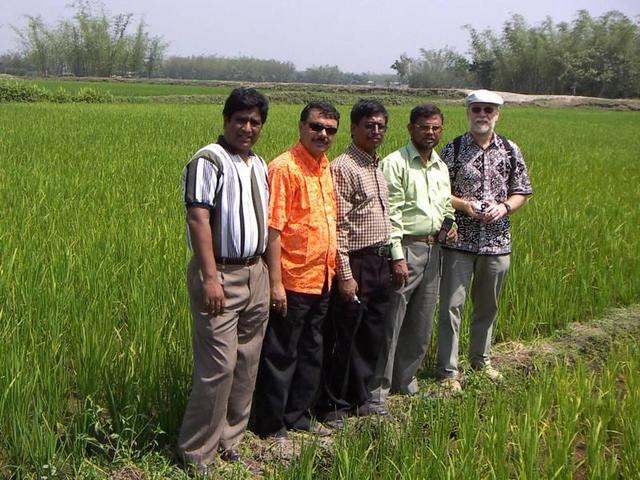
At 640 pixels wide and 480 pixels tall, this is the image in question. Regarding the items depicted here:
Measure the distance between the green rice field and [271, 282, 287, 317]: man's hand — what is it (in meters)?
0.50

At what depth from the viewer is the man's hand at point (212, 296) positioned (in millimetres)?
2215

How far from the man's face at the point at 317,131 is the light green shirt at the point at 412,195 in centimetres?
43

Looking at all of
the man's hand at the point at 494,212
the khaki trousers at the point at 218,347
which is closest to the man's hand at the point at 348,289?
the khaki trousers at the point at 218,347

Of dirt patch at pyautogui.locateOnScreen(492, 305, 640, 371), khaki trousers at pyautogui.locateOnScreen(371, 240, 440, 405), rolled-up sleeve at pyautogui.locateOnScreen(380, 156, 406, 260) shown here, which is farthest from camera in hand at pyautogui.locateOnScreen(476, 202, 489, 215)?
dirt patch at pyautogui.locateOnScreen(492, 305, 640, 371)

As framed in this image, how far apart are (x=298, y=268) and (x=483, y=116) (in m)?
1.20

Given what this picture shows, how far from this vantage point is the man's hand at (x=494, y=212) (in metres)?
3.12

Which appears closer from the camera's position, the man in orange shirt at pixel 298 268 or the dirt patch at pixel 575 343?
the man in orange shirt at pixel 298 268

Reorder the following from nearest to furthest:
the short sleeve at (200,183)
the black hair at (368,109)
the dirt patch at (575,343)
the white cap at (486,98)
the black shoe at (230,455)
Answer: the short sleeve at (200,183), the black shoe at (230,455), the black hair at (368,109), the white cap at (486,98), the dirt patch at (575,343)

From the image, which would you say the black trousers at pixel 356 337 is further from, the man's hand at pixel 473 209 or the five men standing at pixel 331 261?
the man's hand at pixel 473 209

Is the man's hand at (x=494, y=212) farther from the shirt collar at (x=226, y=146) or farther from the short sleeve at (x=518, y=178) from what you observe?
the shirt collar at (x=226, y=146)

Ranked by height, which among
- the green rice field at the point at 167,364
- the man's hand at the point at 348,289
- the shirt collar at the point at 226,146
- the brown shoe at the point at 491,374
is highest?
the shirt collar at the point at 226,146

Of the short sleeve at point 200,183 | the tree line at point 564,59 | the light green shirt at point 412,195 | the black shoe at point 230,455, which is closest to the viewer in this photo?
the short sleeve at point 200,183

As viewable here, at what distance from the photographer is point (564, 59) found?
45.0m

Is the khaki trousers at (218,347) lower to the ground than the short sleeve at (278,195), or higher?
lower
